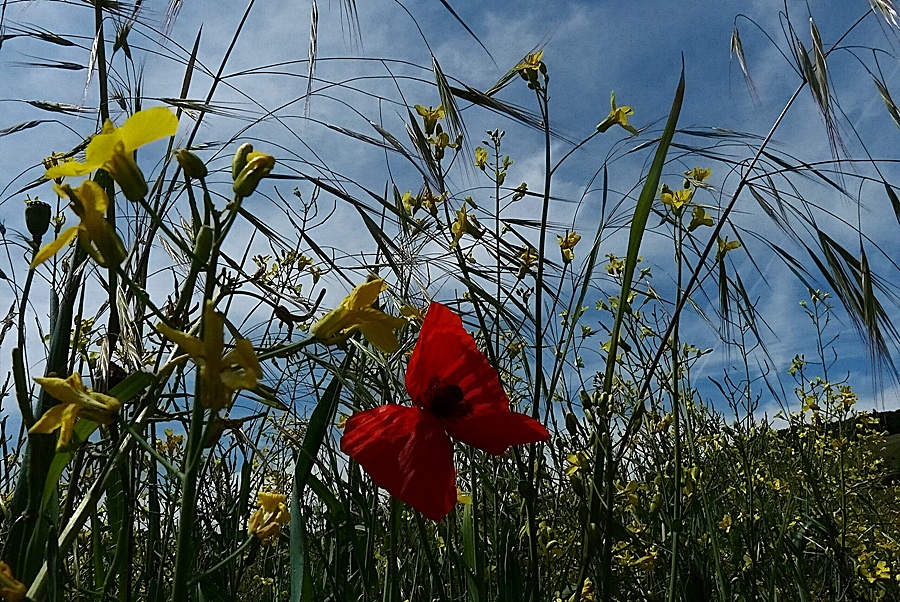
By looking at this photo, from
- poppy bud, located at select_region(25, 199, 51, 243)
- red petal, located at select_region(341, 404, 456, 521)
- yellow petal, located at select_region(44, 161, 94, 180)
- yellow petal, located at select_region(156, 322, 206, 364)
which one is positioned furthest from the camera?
poppy bud, located at select_region(25, 199, 51, 243)

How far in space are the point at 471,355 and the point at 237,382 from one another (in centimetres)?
34

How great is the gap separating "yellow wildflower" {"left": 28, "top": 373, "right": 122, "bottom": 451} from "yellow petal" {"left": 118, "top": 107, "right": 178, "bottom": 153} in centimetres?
18

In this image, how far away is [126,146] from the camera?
556 mm

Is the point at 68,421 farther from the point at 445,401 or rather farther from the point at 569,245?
the point at 569,245

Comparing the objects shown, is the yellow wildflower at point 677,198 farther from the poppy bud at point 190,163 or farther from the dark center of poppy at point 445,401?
the poppy bud at point 190,163

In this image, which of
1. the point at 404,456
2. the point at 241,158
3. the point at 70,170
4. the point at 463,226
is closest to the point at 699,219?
the point at 463,226

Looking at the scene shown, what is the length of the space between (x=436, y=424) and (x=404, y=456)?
0.05 m

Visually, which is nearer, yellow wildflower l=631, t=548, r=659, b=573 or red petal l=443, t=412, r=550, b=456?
red petal l=443, t=412, r=550, b=456

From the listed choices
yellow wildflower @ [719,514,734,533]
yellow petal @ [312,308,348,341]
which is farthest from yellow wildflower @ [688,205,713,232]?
yellow petal @ [312,308,348,341]

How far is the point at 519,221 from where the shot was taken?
1.38 m

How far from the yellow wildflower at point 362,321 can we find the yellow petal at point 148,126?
18 centimetres

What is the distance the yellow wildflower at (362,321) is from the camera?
57 cm

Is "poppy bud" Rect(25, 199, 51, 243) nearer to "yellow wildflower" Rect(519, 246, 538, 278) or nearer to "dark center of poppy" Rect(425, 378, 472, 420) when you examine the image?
"dark center of poppy" Rect(425, 378, 472, 420)

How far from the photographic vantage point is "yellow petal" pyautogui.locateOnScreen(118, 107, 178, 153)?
0.53m
